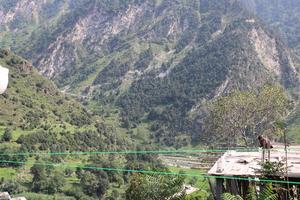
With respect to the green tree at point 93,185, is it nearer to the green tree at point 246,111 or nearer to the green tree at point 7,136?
the green tree at point 7,136

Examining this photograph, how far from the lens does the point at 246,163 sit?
11547 mm

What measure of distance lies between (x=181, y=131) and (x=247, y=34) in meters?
55.5

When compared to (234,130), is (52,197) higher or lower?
lower

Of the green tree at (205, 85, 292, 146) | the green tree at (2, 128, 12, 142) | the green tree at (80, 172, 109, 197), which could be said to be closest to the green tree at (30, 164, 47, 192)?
the green tree at (80, 172, 109, 197)

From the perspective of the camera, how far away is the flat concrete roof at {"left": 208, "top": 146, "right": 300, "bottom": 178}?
10359 mm

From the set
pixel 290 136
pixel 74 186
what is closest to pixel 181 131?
pixel 290 136

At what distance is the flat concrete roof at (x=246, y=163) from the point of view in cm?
1036

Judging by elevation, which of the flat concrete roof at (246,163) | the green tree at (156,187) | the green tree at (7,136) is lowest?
the green tree at (156,187)

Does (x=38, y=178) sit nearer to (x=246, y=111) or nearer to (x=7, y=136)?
(x=7, y=136)

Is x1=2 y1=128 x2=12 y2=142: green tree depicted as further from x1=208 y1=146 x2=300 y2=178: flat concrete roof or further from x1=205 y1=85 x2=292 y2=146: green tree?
x1=208 y1=146 x2=300 y2=178: flat concrete roof

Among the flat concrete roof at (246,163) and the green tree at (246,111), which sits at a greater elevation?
the green tree at (246,111)

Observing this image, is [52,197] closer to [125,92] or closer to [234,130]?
[234,130]

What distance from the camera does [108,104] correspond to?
582 feet

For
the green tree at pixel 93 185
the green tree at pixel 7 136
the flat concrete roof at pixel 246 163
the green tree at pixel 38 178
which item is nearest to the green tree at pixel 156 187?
the flat concrete roof at pixel 246 163
